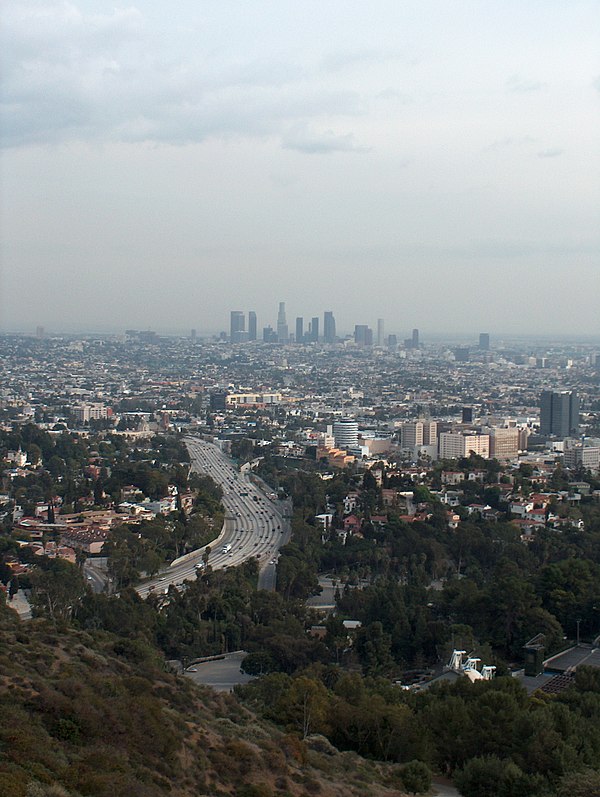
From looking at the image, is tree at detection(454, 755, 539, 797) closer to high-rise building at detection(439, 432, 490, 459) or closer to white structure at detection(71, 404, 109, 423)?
high-rise building at detection(439, 432, 490, 459)

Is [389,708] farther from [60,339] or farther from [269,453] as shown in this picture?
[60,339]

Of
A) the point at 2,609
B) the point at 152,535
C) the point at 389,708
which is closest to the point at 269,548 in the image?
the point at 152,535

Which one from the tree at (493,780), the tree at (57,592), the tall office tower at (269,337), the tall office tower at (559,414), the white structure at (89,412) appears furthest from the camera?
the tall office tower at (269,337)

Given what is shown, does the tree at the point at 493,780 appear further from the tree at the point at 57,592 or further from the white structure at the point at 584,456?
the white structure at the point at 584,456

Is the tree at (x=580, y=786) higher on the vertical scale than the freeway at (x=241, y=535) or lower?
higher

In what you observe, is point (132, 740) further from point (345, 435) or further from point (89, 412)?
point (89, 412)

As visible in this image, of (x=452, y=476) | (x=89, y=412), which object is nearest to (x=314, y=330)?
(x=89, y=412)

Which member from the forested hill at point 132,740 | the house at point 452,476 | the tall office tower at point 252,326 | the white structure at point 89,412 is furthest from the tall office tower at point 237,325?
the forested hill at point 132,740

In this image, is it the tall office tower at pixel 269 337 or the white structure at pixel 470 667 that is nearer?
the white structure at pixel 470 667
